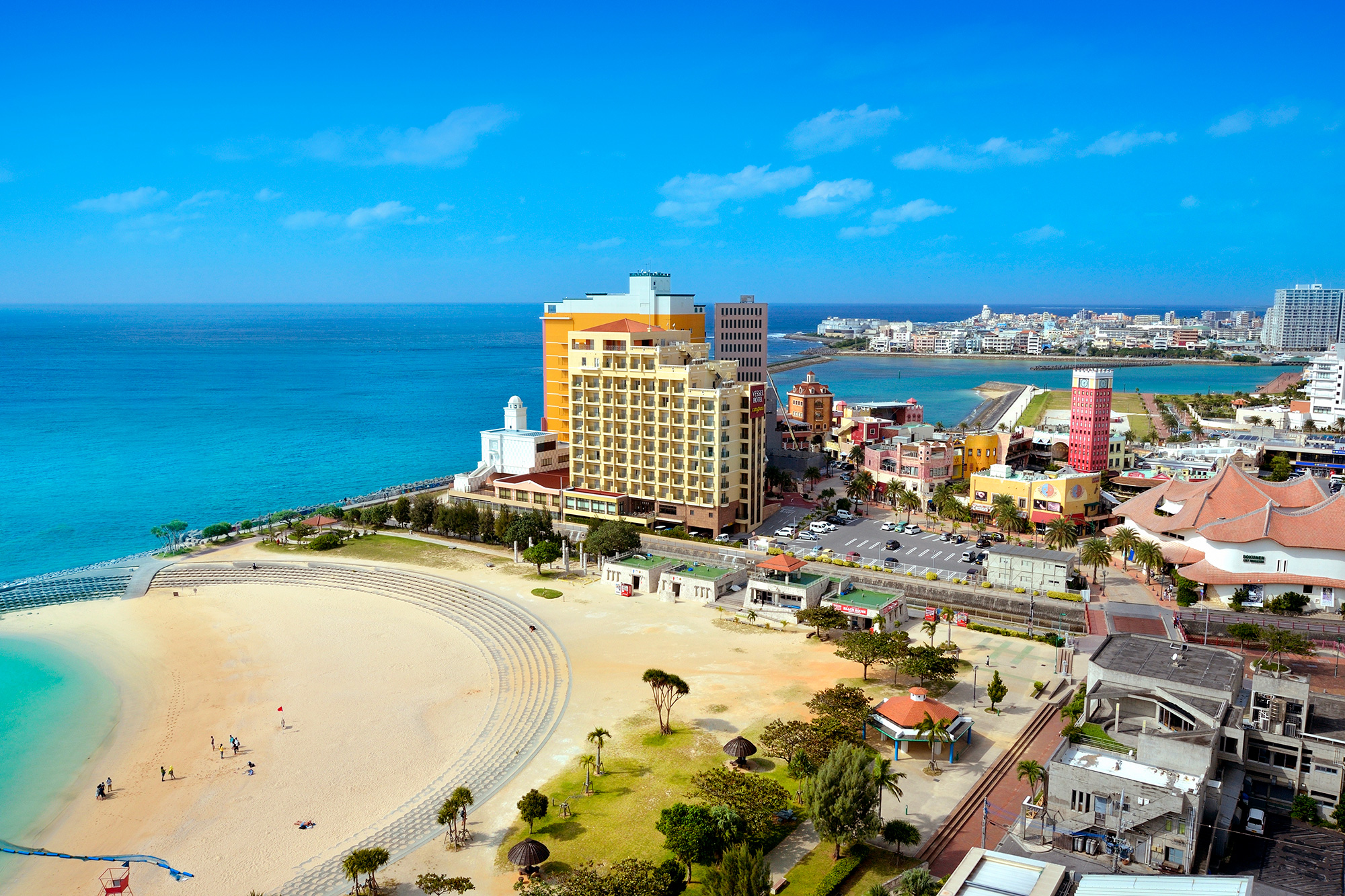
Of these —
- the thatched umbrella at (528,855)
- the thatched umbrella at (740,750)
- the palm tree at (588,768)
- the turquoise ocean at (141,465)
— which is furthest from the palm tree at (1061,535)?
the turquoise ocean at (141,465)

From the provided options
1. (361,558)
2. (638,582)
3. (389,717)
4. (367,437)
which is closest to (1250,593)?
(638,582)

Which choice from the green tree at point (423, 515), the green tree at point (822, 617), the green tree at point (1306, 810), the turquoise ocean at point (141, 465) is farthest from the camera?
the green tree at point (423, 515)

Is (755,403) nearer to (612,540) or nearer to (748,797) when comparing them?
(612,540)

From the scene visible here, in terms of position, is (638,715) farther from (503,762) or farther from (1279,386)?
(1279,386)


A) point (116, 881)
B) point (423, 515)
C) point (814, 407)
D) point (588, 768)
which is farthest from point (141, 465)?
point (588, 768)

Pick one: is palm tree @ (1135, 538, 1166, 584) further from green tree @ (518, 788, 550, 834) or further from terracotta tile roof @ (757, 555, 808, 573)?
green tree @ (518, 788, 550, 834)

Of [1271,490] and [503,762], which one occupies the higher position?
[1271,490]

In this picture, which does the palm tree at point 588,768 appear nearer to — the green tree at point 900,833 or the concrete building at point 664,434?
the green tree at point 900,833
